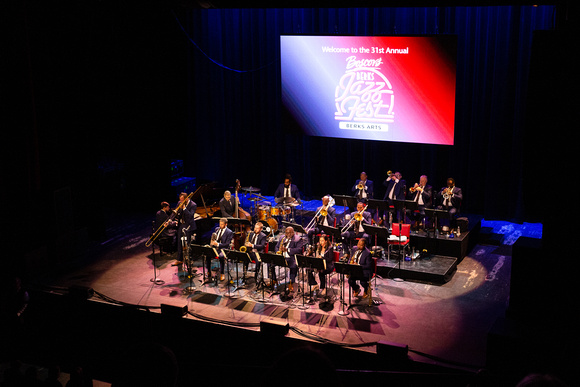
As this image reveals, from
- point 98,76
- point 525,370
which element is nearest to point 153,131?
point 98,76

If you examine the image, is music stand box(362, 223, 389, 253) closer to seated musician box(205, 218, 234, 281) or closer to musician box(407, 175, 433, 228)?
musician box(407, 175, 433, 228)

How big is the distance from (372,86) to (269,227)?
4201 mm

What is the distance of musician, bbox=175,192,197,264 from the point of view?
37.9 feet

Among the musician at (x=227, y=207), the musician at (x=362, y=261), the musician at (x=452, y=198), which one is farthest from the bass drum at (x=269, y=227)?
the musician at (x=452, y=198)

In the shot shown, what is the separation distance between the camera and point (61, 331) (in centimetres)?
952

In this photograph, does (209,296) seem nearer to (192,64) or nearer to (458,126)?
(458,126)

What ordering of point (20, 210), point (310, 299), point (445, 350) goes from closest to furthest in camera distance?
point (445, 350) → point (310, 299) → point (20, 210)

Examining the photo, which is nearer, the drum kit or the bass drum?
the bass drum

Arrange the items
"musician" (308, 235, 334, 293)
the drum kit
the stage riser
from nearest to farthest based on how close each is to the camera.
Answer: the stage riser < "musician" (308, 235, 334, 293) < the drum kit

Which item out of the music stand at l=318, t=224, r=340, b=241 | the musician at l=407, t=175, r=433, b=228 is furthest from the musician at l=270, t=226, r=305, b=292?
the musician at l=407, t=175, r=433, b=228

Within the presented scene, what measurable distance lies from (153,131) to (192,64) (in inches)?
108

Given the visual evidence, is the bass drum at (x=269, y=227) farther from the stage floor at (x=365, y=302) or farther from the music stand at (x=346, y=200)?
the music stand at (x=346, y=200)

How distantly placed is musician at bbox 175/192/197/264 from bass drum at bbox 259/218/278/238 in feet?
5.01

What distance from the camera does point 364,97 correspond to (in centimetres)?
1367
